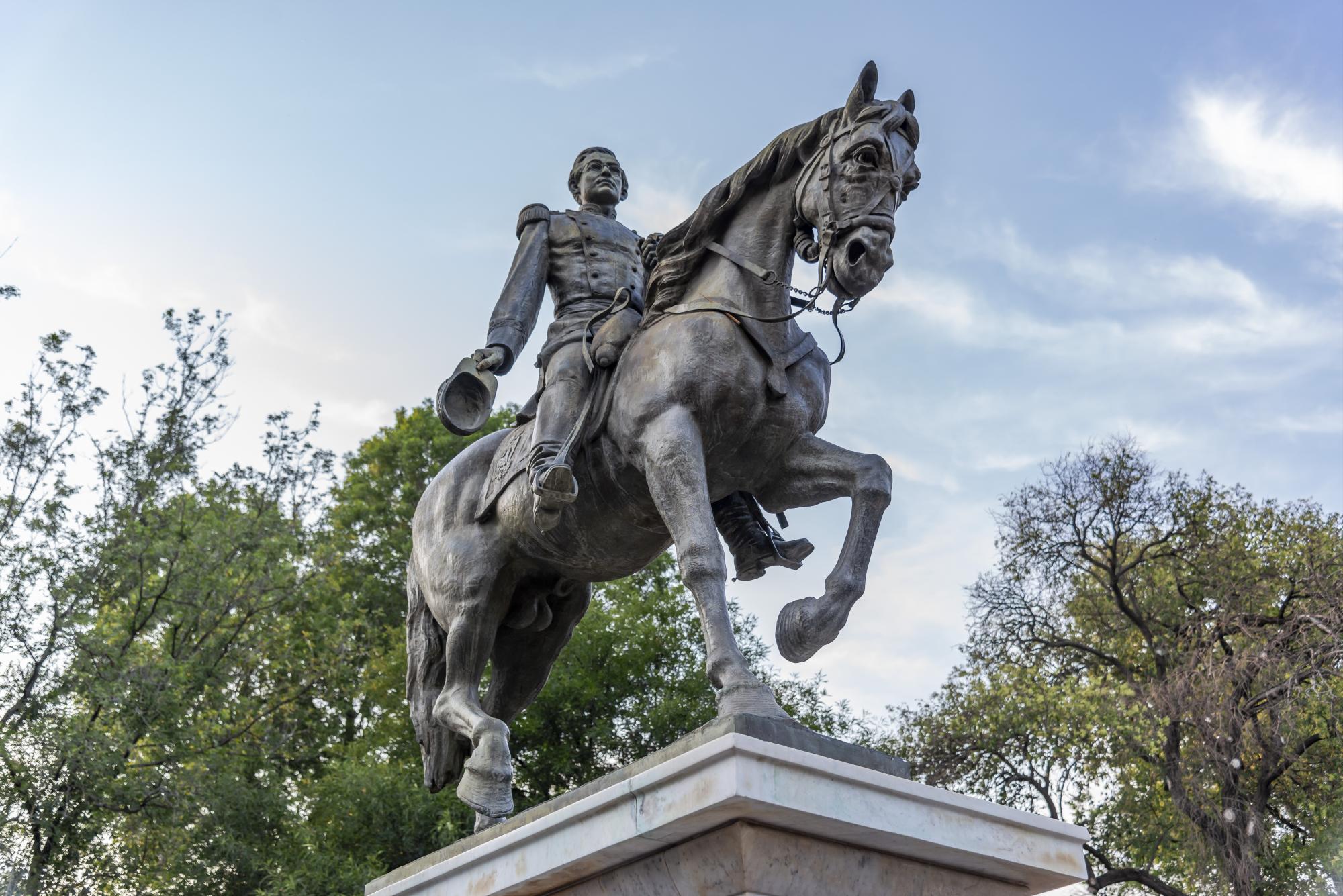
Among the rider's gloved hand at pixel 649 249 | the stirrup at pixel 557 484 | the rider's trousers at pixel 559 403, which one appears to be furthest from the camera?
the rider's gloved hand at pixel 649 249

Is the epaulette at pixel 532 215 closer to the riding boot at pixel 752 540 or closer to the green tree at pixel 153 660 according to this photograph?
the riding boot at pixel 752 540

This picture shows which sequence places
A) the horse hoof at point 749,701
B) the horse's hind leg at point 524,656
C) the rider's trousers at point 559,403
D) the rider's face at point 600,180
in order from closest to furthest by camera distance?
the horse hoof at point 749,701 → the rider's trousers at point 559,403 → the horse's hind leg at point 524,656 → the rider's face at point 600,180

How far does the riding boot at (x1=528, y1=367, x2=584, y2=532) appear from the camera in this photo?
5.32 meters

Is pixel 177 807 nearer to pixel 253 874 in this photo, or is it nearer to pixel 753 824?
pixel 253 874

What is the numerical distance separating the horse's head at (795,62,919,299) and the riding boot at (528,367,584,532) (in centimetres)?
119

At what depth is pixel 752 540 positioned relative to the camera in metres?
5.75

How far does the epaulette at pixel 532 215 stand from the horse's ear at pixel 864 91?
197 centimetres

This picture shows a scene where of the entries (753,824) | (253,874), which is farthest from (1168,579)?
(753,824)

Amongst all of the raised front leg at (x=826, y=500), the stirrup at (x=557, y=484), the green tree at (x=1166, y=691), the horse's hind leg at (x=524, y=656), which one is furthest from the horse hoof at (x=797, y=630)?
the green tree at (x=1166, y=691)

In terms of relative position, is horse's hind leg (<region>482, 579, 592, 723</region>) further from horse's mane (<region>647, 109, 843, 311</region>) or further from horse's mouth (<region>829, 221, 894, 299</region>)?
horse's mouth (<region>829, 221, 894, 299</region>)

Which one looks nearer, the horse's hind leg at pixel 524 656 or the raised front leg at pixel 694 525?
the raised front leg at pixel 694 525

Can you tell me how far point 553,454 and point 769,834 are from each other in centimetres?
200

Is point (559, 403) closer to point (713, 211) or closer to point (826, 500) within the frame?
point (713, 211)

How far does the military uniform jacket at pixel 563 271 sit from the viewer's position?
6336 mm
